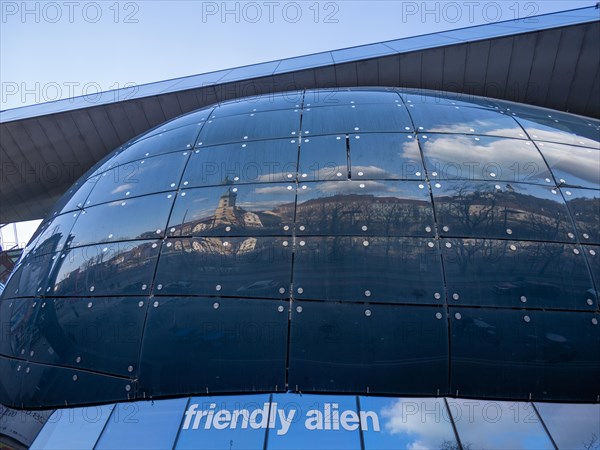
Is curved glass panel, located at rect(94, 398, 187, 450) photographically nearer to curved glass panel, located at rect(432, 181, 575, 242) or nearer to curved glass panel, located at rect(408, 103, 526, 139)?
curved glass panel, located at rect(432, 181, 575, 242)

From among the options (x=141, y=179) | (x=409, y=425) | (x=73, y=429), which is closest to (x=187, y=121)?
(x=141, y=179)

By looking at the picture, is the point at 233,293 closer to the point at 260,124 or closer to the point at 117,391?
the point at 117,391

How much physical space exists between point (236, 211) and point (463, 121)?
10.9ft

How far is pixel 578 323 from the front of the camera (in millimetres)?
4082

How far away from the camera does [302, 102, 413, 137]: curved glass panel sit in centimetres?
573

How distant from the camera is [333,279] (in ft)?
14.1

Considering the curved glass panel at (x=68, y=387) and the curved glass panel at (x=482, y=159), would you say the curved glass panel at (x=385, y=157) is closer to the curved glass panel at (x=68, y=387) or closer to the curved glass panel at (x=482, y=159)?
the curved glass panel at (x=482, y=159)

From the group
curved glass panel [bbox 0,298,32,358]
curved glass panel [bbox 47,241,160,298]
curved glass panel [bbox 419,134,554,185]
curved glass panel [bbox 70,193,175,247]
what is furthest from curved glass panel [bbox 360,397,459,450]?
curved glass panel [bbox 0,298,32,358]

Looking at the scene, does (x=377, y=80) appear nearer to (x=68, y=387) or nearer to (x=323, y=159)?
(x=323, y=159)

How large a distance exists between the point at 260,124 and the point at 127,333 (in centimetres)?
329

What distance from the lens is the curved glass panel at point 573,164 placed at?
5055 millimetres

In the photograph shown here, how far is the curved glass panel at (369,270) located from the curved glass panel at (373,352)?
17cm

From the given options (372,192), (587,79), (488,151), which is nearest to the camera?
(372,192)

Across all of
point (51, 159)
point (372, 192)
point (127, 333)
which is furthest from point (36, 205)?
point (372, 192)
